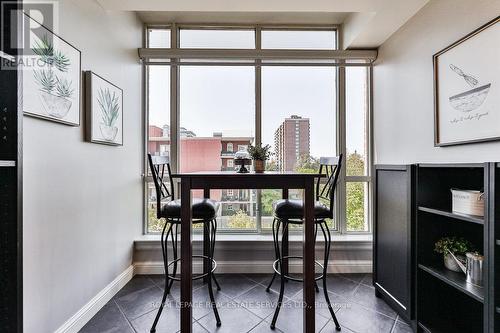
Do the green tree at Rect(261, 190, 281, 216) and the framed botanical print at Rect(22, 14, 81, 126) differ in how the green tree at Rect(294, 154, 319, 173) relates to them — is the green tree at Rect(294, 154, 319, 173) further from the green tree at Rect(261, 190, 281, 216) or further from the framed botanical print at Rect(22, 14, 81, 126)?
the framed botanical print at Rect(22, 14, 81, 126)

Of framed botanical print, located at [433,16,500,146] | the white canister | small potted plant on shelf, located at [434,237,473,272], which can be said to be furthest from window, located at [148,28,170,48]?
small potted plant on shelf, located at [434,237,473,272]

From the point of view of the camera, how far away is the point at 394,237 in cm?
190

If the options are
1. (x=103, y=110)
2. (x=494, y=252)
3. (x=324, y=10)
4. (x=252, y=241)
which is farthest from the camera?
(x=252, y=241)

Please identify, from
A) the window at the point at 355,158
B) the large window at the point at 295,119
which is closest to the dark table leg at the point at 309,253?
the large window at the point at 295,119

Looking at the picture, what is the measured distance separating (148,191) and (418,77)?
287 centimetres

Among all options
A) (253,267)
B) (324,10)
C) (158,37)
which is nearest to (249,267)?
(253,267)

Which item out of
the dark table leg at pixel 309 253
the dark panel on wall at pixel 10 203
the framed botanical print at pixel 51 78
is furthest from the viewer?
the dark table leg at pixel 309 253

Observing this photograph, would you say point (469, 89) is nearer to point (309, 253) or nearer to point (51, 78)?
point (309, 253)

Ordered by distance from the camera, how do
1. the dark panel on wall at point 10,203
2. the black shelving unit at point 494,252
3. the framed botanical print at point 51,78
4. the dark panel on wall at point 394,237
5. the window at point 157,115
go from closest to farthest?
the dark panel on wall at point 10,203 → the black shelving unit at point 494,252 → the framed botanical print at point 51,78 → the dark panel on wall at point 394,237 → the window at point 157,115

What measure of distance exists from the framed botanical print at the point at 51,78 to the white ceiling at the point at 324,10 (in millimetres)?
747

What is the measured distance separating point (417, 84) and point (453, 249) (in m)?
1.32

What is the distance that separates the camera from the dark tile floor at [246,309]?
1741mm

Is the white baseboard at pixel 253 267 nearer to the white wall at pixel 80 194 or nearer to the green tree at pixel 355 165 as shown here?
the white wall at pixel 80 194

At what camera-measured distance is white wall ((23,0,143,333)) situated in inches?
53.4
